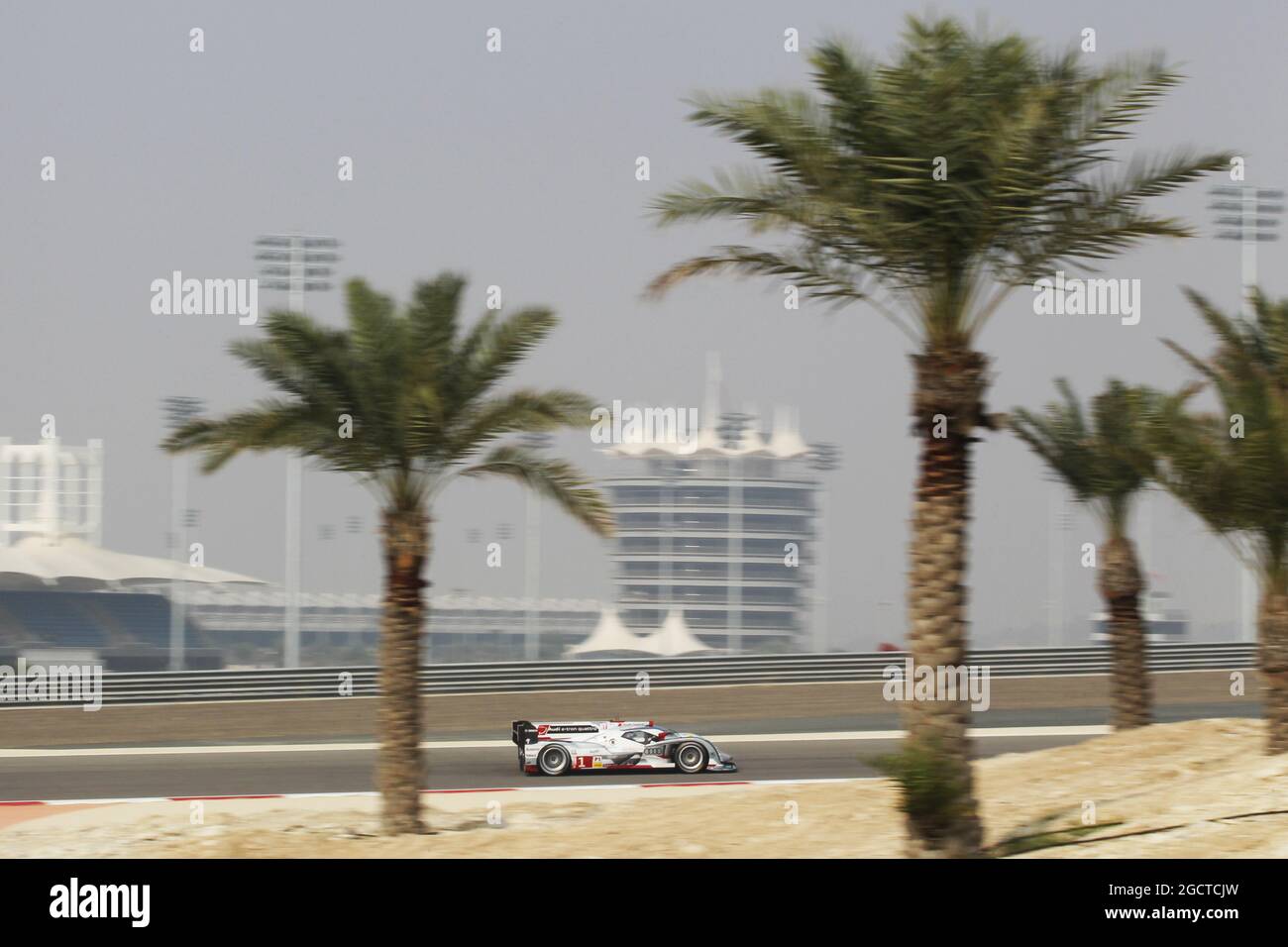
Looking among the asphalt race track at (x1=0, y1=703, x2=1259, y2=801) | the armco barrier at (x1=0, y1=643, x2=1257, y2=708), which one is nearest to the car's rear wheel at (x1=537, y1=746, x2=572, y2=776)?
the asphalt race track at (x1=0, y1=703, x2=1259, y2=801)

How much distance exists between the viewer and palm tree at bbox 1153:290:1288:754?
15812mm

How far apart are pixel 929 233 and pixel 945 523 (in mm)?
2563

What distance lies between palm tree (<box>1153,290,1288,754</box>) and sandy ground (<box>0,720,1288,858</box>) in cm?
132

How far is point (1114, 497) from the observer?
68.4 feet

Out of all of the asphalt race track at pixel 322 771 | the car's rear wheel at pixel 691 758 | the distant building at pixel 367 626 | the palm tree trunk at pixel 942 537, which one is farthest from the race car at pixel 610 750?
the distant building at pixel 367 626

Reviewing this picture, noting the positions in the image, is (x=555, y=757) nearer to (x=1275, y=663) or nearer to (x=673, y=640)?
(x=1275, y=663)

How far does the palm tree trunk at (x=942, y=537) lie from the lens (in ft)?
40.4

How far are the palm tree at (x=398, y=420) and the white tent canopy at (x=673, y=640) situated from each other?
98.5m

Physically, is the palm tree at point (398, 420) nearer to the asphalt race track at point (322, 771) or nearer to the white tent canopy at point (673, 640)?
the asphalt race track at point (322, 771)

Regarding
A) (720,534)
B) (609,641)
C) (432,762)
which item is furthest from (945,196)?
(720,534)

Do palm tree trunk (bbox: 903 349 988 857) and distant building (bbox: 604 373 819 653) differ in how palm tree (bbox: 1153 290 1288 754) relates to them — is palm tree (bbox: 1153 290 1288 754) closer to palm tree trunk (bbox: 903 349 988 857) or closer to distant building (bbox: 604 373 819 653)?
palm tree trunk (bbox: 903 349 988 857)

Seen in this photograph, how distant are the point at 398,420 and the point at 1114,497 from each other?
11.0 m
